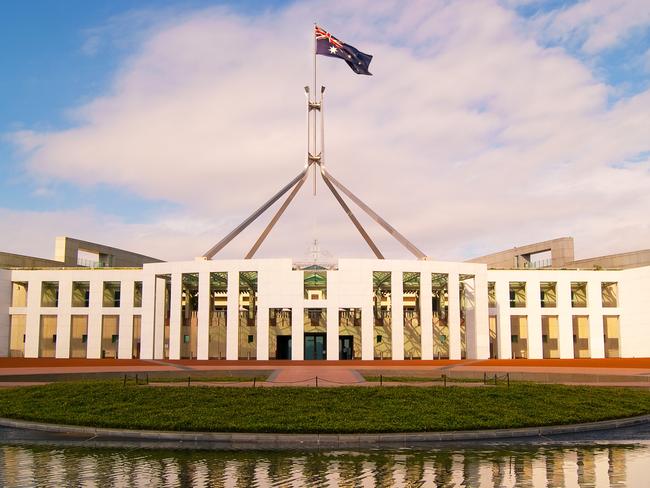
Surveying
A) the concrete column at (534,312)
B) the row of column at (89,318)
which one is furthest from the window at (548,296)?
the row of column at (89,318)

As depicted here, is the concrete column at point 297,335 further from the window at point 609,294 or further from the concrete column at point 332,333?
the window at point 609,294

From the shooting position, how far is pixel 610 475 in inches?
480

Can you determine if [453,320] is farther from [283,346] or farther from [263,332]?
[283,346]

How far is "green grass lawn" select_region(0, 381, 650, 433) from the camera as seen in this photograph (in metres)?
17.5

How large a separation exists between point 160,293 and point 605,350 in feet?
133

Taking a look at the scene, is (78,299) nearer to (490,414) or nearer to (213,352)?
(213,352)

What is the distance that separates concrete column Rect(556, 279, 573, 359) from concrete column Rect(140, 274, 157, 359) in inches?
1338

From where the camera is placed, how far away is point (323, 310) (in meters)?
56.1

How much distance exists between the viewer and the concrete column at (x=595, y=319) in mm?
54031

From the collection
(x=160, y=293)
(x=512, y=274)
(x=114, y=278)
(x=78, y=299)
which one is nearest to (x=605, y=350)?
(x=512, y=274)

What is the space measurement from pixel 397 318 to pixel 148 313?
19577 millimetres

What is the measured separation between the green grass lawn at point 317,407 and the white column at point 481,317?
2449 centimetres

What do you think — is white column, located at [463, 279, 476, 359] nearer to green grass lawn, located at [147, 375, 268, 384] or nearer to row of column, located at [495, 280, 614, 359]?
row of column, located at [495, 280, 614, 359]

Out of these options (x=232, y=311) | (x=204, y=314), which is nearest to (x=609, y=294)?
(x=232, y=311)
